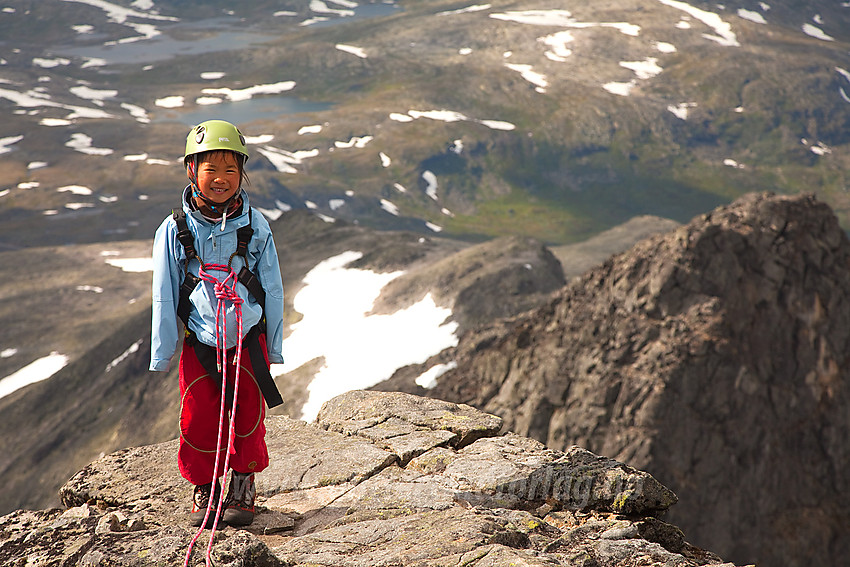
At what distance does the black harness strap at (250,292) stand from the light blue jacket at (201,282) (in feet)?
0.21

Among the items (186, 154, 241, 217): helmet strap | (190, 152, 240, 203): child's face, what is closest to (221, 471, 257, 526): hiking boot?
(186, 154, 241, 217): helmet strap

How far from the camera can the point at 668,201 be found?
7106 inches

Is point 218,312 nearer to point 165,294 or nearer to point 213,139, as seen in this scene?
point 165,294

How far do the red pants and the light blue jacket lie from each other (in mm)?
386

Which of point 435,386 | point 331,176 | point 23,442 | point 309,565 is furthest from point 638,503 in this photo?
point 331,176

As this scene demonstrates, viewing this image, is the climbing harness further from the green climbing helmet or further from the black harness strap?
the green climbing helmet

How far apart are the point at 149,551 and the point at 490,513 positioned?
4.25m

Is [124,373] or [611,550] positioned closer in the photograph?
[611,550]

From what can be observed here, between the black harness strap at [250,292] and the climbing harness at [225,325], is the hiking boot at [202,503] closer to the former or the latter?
the climbing harness at [225,325]

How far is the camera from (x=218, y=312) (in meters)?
9.20

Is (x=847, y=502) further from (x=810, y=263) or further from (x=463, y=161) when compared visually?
(x=463, y=161)

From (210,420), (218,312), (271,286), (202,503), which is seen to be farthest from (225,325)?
(202,503)

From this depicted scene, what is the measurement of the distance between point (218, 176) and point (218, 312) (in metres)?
1.66

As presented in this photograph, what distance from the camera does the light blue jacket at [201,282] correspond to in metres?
9.21
